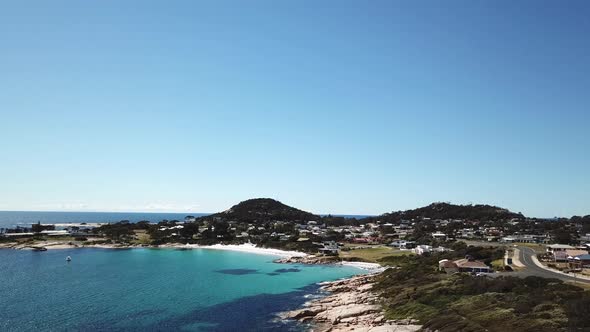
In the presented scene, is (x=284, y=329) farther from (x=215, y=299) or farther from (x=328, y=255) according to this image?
(x=328, y=255)

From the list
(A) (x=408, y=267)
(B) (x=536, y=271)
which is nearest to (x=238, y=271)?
(A) (x=408, y=267)

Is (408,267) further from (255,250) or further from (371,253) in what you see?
(255,250)

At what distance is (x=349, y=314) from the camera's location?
40094mm

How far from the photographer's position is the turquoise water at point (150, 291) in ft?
131

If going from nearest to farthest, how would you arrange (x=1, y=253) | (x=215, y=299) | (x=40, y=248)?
1. (x=215, y=299)
2. (x=1, y=253)
3. (x=40, y=248)

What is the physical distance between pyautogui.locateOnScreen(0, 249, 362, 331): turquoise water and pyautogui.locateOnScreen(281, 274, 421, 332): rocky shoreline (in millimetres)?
3062

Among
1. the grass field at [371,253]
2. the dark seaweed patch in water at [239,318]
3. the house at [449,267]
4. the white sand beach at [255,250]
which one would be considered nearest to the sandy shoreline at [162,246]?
the white sand beach at [255,250]

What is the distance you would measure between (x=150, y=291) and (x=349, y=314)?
30.2 meters

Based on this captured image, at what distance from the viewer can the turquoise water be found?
3988 cm

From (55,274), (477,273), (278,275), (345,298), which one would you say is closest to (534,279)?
(477,273)

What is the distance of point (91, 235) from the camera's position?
137 metres

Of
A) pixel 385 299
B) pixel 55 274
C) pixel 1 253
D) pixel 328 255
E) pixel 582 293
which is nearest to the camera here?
pixel 582 293

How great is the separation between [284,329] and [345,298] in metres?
12.5

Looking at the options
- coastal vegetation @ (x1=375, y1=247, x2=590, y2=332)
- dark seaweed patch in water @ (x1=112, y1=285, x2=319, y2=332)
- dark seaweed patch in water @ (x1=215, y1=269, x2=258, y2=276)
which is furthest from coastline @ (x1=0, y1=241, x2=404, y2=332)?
dark seaweed patch in water @ (x1=215, y1=269, x2=258, y2=276)
